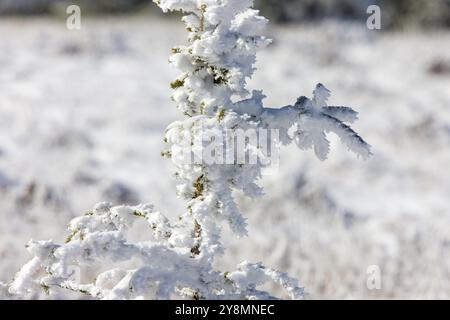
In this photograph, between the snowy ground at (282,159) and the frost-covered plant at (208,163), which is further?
the snowy ground at (282,159)

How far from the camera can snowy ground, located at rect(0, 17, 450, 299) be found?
5594 mm

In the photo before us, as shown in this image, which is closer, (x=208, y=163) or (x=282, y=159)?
(x=208, y=163)

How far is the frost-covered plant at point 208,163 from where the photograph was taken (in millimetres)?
2051

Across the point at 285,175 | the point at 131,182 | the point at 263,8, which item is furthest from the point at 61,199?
the point at 263,8

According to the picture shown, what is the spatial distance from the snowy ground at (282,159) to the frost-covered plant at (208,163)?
2.55 m

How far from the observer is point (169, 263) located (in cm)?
208

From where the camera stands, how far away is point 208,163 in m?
2.12

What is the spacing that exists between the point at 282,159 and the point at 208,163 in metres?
6.24

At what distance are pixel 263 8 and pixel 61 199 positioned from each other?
53.5 feet

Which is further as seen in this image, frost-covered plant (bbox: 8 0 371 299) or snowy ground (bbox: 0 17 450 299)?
snowy ground (bbox: 0 17 450 299)

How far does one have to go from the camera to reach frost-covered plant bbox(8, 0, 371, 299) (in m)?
2.05

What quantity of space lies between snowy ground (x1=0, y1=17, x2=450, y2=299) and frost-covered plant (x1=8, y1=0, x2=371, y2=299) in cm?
255

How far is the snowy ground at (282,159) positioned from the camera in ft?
18.4
